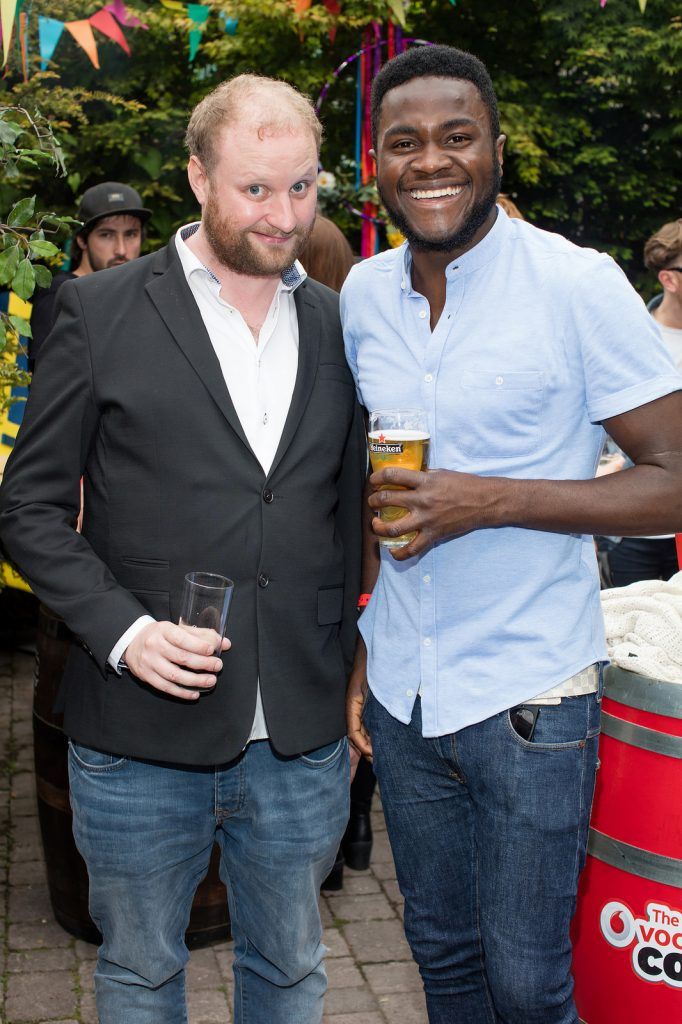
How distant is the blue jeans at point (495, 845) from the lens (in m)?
2.08

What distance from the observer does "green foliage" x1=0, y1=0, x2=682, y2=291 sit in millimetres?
8984

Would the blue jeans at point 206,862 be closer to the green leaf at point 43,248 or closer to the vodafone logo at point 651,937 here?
the vodafone logo at point 651,937

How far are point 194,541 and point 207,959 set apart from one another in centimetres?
193

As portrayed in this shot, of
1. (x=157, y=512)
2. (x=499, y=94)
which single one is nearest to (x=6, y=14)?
(x=157, y=512)

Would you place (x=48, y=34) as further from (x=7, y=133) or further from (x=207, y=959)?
(x=207, y=959)

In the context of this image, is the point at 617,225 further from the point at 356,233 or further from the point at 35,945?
the point at 35,945

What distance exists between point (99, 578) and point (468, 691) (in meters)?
0.71

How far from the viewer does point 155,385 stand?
2.16 m

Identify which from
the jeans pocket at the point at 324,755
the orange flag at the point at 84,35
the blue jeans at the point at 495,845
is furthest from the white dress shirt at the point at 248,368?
the orange flag at the point at 84,35

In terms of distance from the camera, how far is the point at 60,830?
3611mm

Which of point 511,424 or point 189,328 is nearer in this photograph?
point 511,424

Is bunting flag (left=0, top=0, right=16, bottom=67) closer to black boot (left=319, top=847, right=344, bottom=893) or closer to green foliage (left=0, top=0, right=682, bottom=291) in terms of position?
black boot (left=319, top=847, right=344, bottom=893)

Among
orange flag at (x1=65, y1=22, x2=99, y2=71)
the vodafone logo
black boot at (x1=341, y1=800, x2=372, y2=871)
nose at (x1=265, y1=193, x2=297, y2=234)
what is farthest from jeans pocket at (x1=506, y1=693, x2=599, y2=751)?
orange flag at (x1=65, y1=22, x2=99, y2=71)

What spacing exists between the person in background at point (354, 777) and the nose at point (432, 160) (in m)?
1.39
